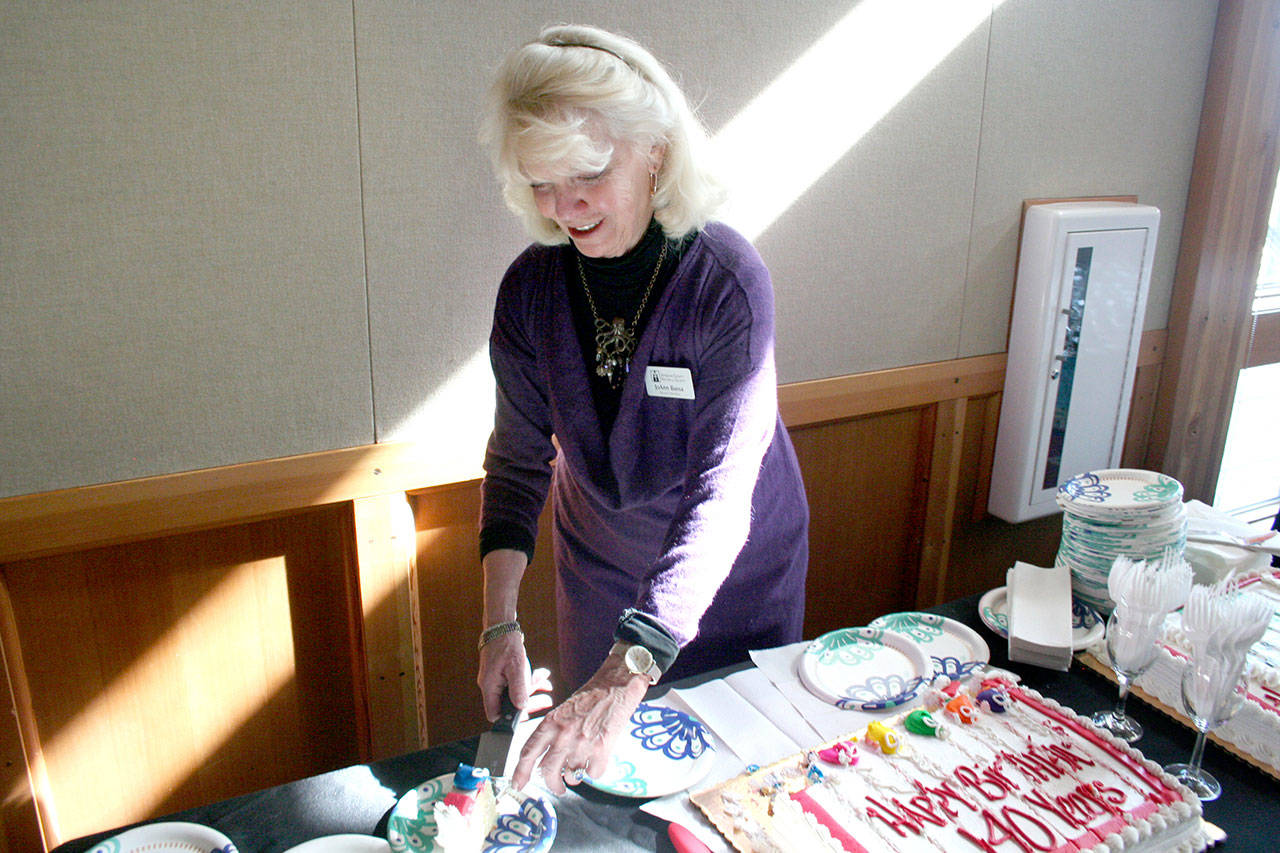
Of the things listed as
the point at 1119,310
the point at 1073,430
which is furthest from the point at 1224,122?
the point at 1073,430

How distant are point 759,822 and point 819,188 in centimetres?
157

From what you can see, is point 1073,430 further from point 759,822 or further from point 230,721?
point 230,721

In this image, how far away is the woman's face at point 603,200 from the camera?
4.16ft

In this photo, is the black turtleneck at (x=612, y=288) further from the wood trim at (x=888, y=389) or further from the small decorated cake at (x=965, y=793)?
the wood trim at (x=888, y=389)

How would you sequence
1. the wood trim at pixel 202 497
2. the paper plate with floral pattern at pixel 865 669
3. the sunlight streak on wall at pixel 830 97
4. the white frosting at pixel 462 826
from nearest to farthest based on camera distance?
1. the white frosting at pixel 462 826
2. the paper plate with floral pattern at pixel 865 669
3. the wood trim at pixel 202 497
4. the sunlight streak on wall at pixel 830 97

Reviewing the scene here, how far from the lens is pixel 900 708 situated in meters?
1.35

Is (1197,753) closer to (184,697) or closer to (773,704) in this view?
(773,704)

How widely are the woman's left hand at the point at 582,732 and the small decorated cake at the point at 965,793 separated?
16 centimetres

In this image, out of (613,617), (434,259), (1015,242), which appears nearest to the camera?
(613,617)

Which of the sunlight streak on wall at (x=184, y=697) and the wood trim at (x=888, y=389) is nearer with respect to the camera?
the sunlight streak on wall at (x=184, y=697)

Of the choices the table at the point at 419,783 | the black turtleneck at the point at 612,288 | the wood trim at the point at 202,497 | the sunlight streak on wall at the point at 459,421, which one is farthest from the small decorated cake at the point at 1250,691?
the wood trim at the point at 202,497

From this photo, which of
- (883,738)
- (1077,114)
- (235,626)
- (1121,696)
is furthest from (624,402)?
(1077,114)

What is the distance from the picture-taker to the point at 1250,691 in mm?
1340

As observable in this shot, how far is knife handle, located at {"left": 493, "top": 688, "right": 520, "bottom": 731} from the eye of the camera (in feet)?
4.11
